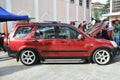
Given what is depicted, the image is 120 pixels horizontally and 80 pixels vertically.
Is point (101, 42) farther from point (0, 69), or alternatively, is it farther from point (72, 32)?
→ point (0, 69)

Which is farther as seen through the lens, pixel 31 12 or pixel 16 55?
pixel 31 12

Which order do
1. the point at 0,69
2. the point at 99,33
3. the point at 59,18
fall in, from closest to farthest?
the point at 0,69, the point at 99,33, the point at 59,18

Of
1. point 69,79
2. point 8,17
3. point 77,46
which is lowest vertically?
point 69,79

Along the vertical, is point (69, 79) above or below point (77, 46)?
below

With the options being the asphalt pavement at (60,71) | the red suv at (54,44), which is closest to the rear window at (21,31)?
the red suv at (54,44)

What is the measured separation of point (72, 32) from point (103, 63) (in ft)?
5.14

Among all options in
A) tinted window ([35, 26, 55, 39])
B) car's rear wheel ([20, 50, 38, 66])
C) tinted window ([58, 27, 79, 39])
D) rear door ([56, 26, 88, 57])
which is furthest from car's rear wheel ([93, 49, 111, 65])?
car's rear wheel ([20, 50, 38, 66])

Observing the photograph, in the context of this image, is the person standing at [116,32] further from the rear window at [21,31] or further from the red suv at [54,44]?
the rear window at [21,31]

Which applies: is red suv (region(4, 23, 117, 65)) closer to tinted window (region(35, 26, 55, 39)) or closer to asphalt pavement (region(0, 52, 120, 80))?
tinted window (region(35, 26, 55, 39))

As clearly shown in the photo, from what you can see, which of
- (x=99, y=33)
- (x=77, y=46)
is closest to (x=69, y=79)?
(x=77, y=46)

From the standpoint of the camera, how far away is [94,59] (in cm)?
930

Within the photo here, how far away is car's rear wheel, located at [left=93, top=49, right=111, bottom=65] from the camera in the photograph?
30.4 ft

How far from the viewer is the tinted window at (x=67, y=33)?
935 centimetres

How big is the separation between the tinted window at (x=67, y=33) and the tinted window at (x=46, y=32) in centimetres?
27
